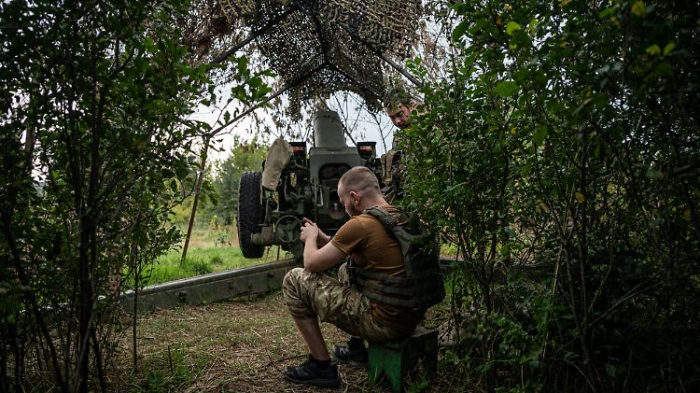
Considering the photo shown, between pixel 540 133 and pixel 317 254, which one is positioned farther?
pixel 317 254

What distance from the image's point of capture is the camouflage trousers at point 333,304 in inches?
106

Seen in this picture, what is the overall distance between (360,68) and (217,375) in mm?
4284

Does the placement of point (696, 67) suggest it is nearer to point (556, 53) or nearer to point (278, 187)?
point (556, 53)

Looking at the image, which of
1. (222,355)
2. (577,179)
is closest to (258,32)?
(222,355)

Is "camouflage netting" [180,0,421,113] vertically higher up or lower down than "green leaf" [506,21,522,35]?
higher up

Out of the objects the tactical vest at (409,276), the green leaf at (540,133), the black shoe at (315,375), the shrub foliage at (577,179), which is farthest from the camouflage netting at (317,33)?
the green leaf at (540,133)

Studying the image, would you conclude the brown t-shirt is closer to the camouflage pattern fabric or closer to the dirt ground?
the dirt ground

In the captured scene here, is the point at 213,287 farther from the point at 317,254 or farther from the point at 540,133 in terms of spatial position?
the point at 540,133

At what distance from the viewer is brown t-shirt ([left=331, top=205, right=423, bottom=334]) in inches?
104

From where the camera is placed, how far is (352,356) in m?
3.20

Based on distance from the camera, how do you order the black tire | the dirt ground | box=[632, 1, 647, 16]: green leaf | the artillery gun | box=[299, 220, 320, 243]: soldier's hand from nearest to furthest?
1. box=[632, 1, 647, 16]: green leaf
2. the dirt ground
3. box=[299, 220, 320, 243]: soldier's hand
4. the artillery gun
5. the black tire

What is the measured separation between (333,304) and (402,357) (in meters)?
0.45

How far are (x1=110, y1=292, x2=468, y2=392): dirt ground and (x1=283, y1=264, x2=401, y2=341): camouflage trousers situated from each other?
1.09 ft

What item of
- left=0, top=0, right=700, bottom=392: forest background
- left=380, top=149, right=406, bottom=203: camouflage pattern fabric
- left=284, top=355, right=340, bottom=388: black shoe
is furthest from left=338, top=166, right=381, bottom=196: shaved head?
left=380, top=149, right=406, bottom=203: camouflage pattern fabric
